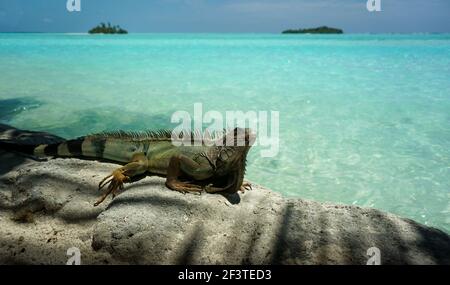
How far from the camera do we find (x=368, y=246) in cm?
262

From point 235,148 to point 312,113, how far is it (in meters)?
7.37

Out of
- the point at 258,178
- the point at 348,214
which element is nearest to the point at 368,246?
the point at 348,214

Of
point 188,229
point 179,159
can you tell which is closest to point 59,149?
point 179,159

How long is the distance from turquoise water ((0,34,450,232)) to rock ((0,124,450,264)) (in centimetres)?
257

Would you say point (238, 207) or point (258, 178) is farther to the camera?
point (258, 178)

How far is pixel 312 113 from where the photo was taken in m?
9.95

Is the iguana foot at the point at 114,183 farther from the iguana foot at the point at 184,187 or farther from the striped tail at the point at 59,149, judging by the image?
the striped tail at the point at 59,149

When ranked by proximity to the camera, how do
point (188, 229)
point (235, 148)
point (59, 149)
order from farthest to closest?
point (59, 149), point (235, 148), point (188, 229)

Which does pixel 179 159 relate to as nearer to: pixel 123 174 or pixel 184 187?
pixel 184 187

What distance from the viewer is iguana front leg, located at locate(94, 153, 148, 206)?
3.18 meters

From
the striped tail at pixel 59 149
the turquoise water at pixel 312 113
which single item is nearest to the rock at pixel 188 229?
the striped tail at pixel 59 149

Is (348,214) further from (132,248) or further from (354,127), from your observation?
(354,127)
